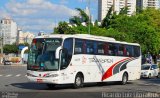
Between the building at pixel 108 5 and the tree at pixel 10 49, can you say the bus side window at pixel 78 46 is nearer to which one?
the building at pixel 108 5

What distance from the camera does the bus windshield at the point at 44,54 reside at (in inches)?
870

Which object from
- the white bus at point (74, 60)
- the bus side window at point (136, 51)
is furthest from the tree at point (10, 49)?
the white bus at point (74, 60)

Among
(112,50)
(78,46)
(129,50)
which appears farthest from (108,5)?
(78,46)

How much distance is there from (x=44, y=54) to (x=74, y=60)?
1785 millimetres

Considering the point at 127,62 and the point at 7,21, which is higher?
the point at 7,21

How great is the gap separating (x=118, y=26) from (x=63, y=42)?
145 feet

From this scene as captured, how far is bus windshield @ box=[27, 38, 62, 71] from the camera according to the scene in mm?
22109

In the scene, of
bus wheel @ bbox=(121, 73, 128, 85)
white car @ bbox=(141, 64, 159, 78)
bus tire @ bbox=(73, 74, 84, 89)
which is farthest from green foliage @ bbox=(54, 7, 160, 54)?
bus tire @ bbox=(73, 74, 84, 89)

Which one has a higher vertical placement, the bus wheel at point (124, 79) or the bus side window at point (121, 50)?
the bus side window at point (121, 50)

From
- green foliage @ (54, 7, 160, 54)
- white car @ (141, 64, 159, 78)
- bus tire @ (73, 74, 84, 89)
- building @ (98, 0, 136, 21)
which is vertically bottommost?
white car @ (141, 64, 159, 78)

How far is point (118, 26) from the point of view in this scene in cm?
6594

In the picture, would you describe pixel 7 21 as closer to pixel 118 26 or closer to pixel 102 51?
pixel 118 26

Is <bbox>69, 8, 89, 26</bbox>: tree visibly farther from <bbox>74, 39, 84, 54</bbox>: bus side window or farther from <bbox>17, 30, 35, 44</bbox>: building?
<bbox>17, 30, 35, 44</bbox>: building

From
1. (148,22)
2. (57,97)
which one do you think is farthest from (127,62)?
(148,22)
